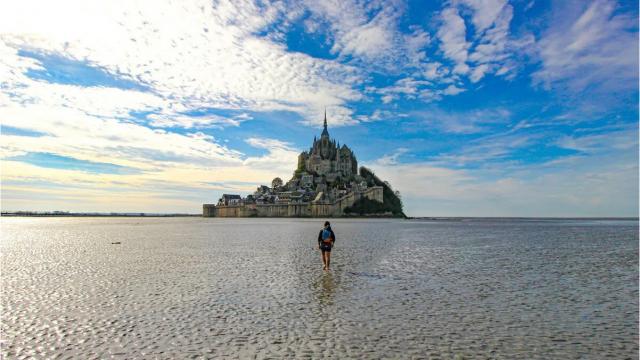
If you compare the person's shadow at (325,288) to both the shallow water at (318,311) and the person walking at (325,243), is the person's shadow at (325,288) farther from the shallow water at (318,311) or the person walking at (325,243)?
the person walking at (325,243)

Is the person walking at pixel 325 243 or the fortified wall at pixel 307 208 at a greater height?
the fortified wall at pixel 307 208

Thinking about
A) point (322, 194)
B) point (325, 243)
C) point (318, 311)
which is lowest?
point (318, 311)

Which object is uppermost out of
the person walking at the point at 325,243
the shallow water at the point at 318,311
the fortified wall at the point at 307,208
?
the fortified wall at the point at 307,208

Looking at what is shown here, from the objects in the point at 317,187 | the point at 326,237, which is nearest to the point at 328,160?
the point at 317,187

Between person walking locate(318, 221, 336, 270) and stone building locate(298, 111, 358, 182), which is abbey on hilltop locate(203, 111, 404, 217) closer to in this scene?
stone building locate(298, 111, 358, 182)

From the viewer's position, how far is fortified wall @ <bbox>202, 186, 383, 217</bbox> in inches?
6161

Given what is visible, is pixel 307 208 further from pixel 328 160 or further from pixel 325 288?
pixel 325 288

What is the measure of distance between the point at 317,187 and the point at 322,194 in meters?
12.7

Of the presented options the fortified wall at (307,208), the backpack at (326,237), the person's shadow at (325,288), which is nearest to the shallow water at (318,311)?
the person's shadow at (325,288)

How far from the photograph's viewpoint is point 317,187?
172 meters

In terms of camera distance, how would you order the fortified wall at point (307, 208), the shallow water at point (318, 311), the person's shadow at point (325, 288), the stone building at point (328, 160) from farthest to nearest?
the stone building at point (328, 160) < the fortified wall at point (307, 208) < the person's shadow at point (325, 288) < the shallow water at point (318, 311)

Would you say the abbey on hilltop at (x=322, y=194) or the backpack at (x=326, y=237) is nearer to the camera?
the backpack at (x=326, y=237)

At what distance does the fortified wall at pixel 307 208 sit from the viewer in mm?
156500

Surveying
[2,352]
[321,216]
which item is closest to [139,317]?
[2,352]
